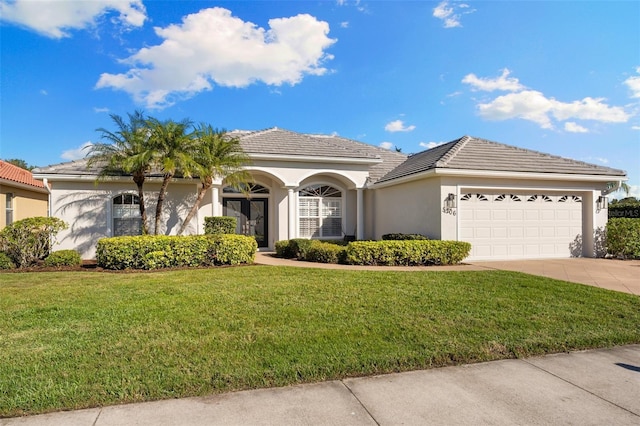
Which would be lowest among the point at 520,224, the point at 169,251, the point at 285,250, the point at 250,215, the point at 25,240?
the point at 285,250

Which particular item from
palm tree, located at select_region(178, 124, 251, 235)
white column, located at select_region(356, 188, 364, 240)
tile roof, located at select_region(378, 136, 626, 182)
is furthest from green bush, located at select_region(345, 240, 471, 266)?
palm tree, located at select_region(178, 124, 251, 235)

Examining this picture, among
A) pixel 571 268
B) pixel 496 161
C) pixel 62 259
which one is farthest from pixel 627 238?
pixel 62 259

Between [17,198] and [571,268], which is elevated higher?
[17,198]

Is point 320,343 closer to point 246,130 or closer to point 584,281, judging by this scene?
point 584,281

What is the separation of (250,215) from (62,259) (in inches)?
285

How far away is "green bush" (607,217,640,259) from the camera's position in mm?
13320

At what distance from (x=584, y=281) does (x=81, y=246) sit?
52.6ft

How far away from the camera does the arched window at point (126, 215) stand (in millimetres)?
14070

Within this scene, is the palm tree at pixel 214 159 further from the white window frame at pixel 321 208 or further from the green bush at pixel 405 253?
the green bush at pixel 405 253

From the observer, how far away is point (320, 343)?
177 inches

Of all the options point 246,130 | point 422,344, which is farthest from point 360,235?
point 422,344

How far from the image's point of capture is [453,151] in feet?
44.5

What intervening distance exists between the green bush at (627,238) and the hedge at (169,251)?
43.8 feet

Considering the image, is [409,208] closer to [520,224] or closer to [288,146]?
[520,224]
